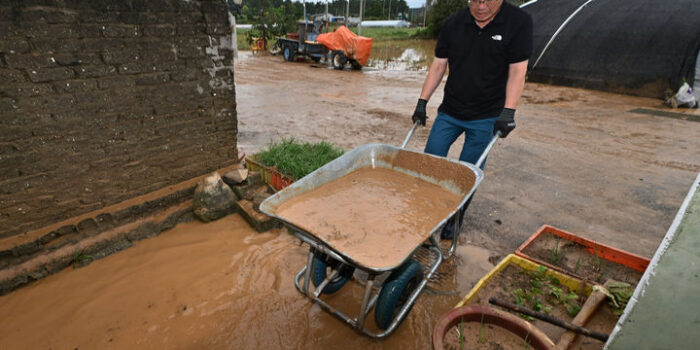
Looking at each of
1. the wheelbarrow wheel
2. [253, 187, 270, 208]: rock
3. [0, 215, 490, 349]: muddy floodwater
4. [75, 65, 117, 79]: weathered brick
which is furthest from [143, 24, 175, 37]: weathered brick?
the wheelbarrow wheel

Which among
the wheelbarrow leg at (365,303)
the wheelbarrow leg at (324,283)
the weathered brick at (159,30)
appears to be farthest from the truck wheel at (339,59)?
the wheelbarrow leg at (365,303)

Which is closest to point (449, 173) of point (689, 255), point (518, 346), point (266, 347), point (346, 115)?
point (518, 346)

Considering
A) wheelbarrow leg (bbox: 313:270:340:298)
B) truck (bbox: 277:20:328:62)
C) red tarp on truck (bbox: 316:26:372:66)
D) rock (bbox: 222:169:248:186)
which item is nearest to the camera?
wheelbarrow leg (bbox: 313:270:340:298)

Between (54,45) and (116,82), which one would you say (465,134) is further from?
(54,45)

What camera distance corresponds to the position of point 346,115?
7609 millimetres

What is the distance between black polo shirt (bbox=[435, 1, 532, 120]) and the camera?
264 cm

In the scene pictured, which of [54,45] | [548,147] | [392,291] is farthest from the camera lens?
[548,147]

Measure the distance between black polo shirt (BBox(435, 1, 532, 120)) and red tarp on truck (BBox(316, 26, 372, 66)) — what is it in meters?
12.1

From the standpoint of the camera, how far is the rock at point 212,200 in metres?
3.58

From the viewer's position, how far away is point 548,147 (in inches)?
239

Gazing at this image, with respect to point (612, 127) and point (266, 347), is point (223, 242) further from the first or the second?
point (612, 127)

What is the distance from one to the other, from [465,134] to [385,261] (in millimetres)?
1671

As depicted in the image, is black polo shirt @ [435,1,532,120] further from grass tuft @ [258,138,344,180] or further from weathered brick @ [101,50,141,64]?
weathered brick @ [101,50,141,64]

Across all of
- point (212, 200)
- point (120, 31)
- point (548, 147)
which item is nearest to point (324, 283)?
point (212, 200)
